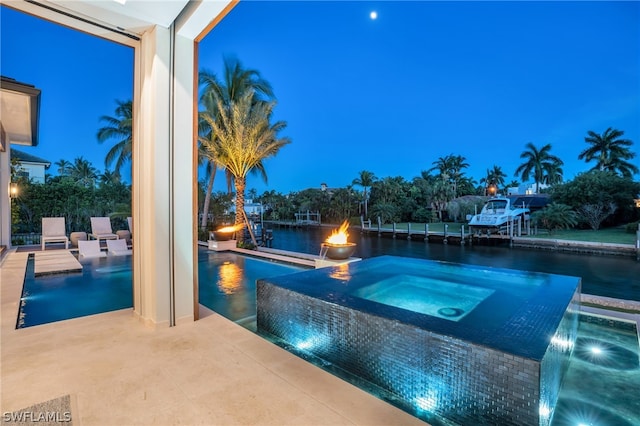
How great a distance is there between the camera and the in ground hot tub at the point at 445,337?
74.2 inches

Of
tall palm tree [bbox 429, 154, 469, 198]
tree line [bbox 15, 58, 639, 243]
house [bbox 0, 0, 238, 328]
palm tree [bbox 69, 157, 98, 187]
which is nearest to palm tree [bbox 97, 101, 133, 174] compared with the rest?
tree line [bbox 15, 58, 639, 243]

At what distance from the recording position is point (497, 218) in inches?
674

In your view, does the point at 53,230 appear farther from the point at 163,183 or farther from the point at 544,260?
the point at 544,260

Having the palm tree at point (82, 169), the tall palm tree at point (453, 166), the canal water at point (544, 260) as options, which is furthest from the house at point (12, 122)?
the tall palm tree at point (453, 166)

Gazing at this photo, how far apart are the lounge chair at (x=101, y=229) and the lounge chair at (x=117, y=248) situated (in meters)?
1.14

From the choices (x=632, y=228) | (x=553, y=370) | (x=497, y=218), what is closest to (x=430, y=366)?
(x=553, y=370)

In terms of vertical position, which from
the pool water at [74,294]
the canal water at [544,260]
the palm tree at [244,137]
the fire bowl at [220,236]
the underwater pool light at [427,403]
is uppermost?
the palm tree at [244,137]

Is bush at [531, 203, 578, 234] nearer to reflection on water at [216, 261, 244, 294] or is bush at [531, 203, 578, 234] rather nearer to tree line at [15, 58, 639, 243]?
tree line at [15, 58, 639, 243]

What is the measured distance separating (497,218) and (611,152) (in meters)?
21.0

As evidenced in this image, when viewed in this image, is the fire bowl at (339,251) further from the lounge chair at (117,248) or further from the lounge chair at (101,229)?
the lounge chair at (101,229)

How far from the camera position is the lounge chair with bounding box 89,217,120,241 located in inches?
385

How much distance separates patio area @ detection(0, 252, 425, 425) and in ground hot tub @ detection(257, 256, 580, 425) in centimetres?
58

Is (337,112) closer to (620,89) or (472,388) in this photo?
(620,89)

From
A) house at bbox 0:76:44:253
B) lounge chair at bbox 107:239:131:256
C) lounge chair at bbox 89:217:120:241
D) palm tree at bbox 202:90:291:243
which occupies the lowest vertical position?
lounge chair at bbox 107:239:131:256
